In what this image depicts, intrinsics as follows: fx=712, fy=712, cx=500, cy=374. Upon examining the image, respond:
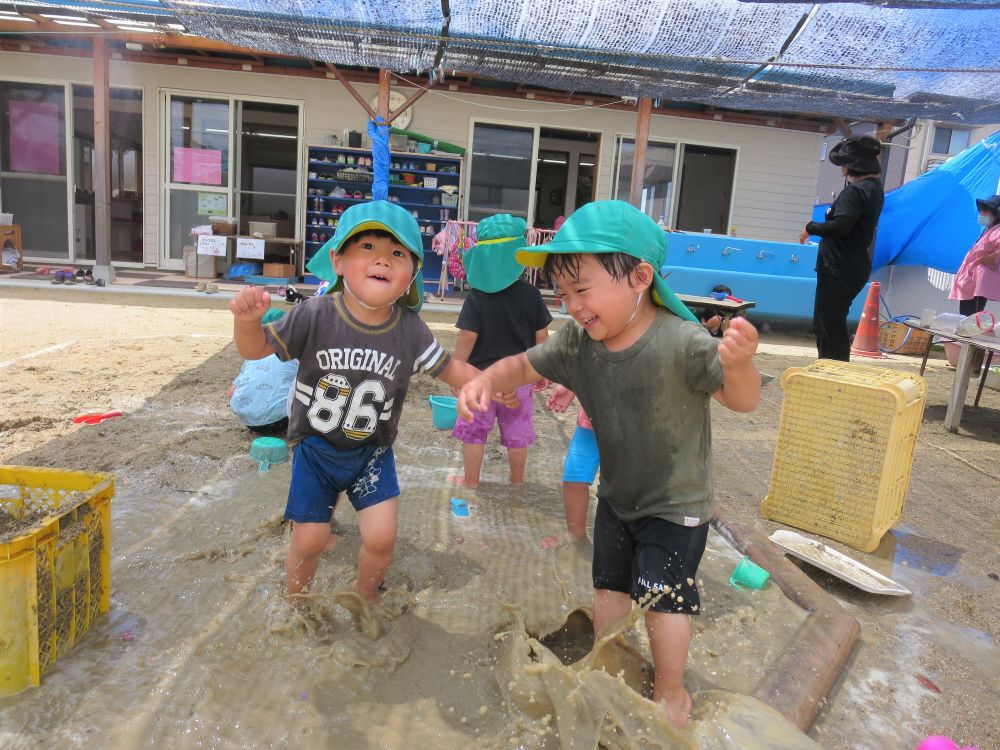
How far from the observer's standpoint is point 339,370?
2293 mm

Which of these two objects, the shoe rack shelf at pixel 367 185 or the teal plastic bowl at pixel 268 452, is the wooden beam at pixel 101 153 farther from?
the teal plastic bowl at pixel 268 452

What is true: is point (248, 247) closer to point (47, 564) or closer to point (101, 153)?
point (101, 153)

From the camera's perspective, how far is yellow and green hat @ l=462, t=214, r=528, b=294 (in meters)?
3.54

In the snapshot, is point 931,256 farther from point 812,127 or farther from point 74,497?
point 74,497

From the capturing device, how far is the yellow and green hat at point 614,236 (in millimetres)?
1885

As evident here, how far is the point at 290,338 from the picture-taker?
2264 millimetres

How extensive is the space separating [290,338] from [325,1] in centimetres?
450

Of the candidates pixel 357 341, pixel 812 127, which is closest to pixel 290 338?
pixel 357 341

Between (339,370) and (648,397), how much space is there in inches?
38.7

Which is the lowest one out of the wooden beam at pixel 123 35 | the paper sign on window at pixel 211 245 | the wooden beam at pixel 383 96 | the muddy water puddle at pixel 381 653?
the muddy water puddle at pixel 381 653

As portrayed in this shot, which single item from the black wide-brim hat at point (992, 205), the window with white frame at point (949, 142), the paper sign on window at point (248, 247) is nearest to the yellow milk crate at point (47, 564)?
the black wide-brim hat at point (992, 205)

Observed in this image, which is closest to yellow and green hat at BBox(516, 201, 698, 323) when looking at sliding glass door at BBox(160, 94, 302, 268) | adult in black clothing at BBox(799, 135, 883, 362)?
adult in black clothing at BBox(799, 135, 883, 362)

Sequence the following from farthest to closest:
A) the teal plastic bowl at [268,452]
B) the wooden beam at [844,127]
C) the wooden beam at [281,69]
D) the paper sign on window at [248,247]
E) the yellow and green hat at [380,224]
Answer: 1. the paper sign on window at [248,247]
2. the wooden beam at [844,127]
3. the wooden beam at [281,69]
4. the teal plastic bowl at [268,452]
5. the yellow and green hat at [380,224]

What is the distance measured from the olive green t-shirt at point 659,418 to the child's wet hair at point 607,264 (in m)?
0.18
